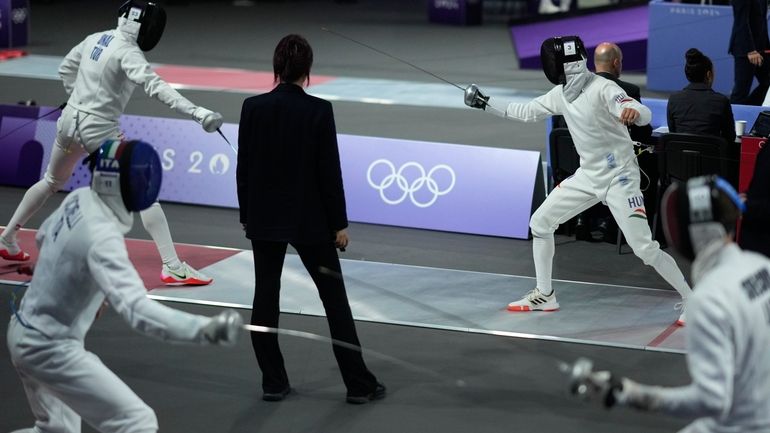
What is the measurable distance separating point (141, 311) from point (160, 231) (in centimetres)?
352

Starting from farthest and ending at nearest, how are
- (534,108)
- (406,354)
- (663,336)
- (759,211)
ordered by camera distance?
(534,108) → (663,336) → (406,354) → (759,211)

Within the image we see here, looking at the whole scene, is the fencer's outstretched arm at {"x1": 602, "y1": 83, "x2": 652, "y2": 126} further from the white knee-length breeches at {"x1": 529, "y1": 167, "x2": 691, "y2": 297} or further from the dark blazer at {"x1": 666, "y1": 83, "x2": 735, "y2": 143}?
the dark blazer at {"x1": 666, "y1": 83, "x2": 735, "y2": 143}

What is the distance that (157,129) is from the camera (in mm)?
9539

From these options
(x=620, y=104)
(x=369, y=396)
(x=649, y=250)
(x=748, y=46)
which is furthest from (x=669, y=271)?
(x=748, y=46)

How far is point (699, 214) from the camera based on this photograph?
10.9 ft

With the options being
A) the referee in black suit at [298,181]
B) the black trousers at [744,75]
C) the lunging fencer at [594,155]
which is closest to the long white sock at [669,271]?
the lunging fencer at [594,155]

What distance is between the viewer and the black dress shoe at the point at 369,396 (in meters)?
5.45

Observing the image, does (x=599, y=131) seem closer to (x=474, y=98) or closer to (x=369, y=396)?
(x=474, y=98)

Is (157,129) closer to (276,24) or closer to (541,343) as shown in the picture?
(541,343)

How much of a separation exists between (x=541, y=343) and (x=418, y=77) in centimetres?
928

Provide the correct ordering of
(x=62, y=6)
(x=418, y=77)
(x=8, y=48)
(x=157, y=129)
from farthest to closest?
(x=62, y=6)
(x=8, y=48)
(x=418, y=77)
(x=157, y=129)

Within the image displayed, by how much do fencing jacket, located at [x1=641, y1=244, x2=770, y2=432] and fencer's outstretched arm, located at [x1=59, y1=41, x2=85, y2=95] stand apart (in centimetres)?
484

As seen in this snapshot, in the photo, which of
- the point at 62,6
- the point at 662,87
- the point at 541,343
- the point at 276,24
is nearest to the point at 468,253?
the point at 541,343

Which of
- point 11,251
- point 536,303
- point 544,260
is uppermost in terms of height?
point 544,260
